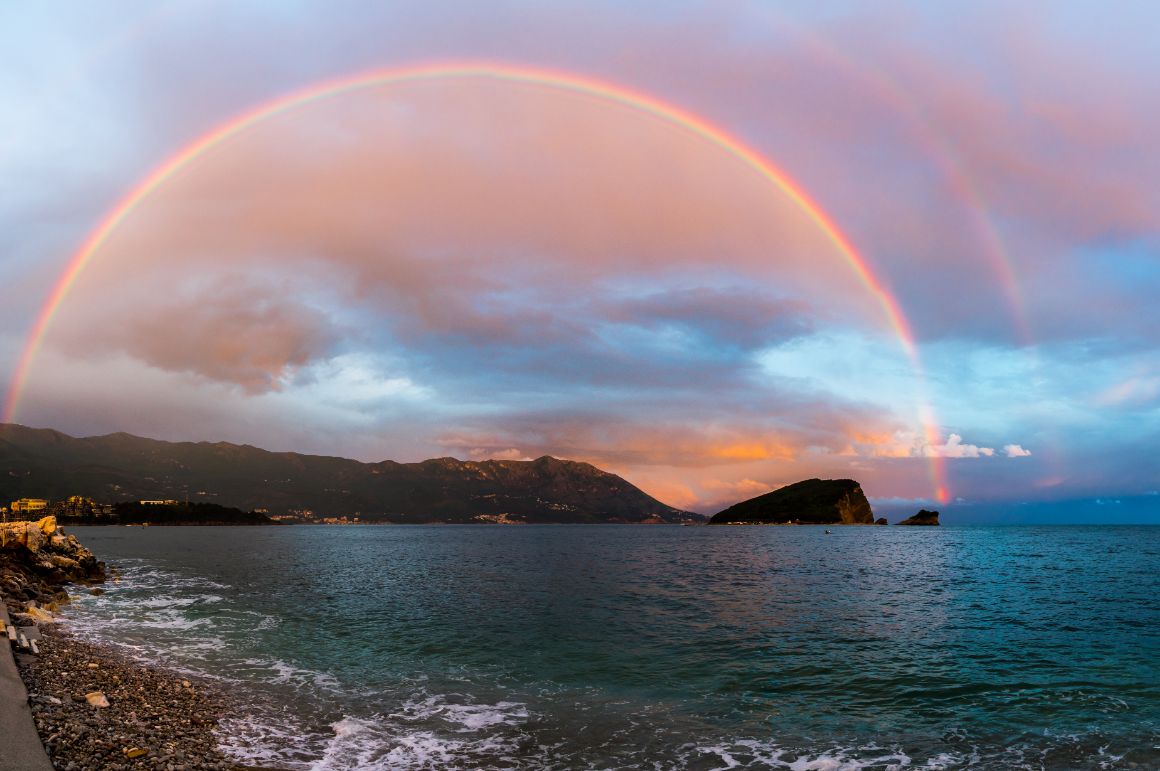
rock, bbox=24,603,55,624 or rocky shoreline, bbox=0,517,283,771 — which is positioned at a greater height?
rocky shoreline, bbox=0,517,283,771

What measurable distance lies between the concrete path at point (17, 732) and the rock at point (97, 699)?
2.02 meters

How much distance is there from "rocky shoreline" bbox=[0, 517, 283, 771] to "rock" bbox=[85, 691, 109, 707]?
0.09 ft

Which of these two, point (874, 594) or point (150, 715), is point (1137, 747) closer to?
point (150, 715)

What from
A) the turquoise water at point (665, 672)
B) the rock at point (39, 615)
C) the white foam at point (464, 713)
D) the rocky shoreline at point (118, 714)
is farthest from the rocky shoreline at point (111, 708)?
the white foam at point (464, 713)

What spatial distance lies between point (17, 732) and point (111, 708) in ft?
18.6

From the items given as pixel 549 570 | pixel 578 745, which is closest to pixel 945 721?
pixel 578 745

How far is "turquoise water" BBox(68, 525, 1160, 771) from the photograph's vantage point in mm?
20859

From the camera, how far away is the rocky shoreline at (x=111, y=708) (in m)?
16.1

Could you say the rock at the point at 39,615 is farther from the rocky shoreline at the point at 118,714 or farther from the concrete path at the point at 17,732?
the concrete path at the point at 17,732

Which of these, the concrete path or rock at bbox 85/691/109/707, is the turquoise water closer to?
rock at bbox 85/691/109/707

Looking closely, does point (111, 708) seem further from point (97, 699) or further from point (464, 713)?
point (464, 713)

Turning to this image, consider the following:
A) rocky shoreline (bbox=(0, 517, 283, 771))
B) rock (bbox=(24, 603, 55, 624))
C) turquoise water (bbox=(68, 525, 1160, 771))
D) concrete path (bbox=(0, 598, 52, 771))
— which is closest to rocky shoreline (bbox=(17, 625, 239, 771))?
rocky shoreline (bbox=(0, 517, 283, 771))

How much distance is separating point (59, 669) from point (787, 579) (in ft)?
242

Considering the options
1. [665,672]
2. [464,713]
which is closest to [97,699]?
[464,713]
